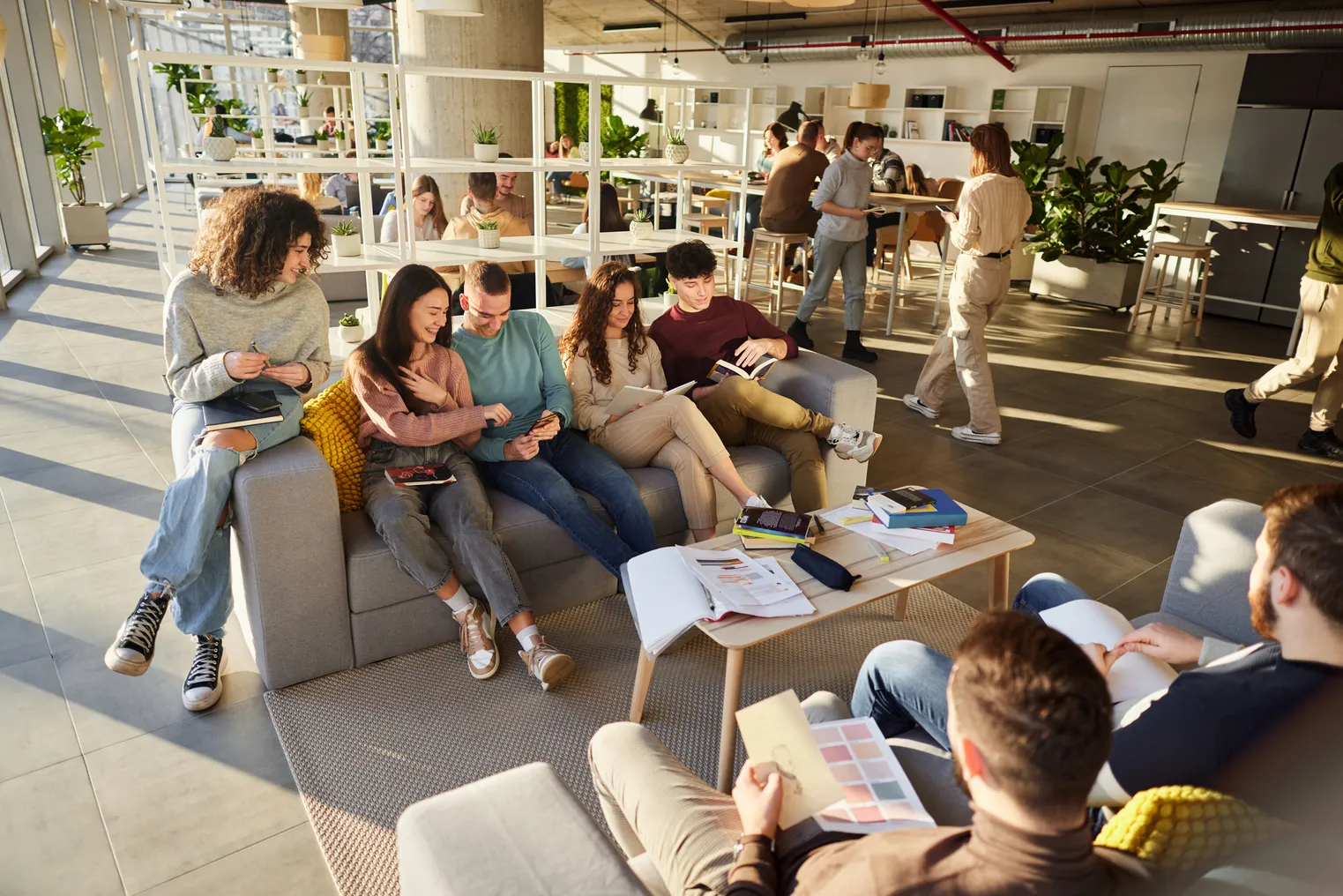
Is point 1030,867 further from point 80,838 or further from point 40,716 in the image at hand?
point 40,716

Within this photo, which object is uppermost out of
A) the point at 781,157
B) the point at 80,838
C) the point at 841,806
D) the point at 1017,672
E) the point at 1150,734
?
the point at 781,157

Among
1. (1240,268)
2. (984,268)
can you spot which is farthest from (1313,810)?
(1240,268)

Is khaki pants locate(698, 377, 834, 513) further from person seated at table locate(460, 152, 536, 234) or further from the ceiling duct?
the ceiling duct

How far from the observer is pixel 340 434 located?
9.41 ft

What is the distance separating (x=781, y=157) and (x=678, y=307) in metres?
3.61

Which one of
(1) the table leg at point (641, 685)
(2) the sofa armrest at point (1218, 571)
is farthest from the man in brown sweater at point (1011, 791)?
(2) the sofa armrest at point (1218, 571)

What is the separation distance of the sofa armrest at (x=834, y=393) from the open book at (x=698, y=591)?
1.27 meters

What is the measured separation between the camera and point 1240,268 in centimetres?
812

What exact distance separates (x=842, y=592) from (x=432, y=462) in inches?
53.9

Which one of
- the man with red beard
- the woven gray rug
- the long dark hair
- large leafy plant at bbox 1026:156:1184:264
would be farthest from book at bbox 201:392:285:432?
large leafy plant at bbox 1026:156:1184:264

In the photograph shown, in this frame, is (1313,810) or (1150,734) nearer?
(1313,810)

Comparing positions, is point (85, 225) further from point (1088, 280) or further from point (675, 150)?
point (1088, 280)

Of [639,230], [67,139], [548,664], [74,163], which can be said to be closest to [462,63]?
[639,230]

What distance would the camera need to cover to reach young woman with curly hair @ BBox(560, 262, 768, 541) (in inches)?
127
